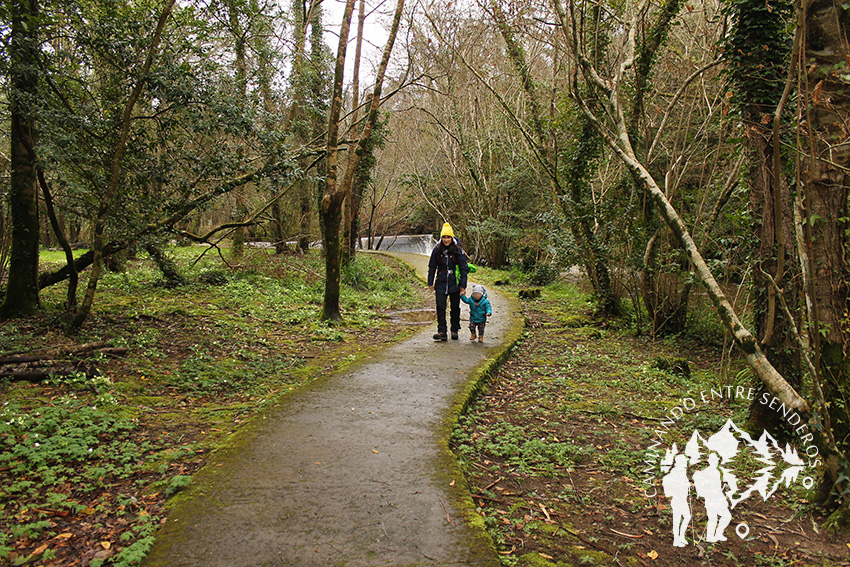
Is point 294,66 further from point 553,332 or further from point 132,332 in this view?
point 553,332

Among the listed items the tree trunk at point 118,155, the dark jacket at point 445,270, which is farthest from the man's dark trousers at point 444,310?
the tree trunk at point 118,155

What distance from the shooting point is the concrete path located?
2.76m

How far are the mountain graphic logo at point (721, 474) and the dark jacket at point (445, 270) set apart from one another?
411 cm

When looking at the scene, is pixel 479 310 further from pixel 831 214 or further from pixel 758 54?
pixel 831 214

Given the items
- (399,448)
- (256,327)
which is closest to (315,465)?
(399,448)

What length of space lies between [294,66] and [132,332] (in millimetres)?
8922

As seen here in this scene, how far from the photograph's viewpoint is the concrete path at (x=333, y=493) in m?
2.76

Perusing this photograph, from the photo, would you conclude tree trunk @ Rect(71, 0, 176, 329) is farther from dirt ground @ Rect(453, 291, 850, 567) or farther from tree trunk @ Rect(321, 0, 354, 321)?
dirt ground @ Rect(453, 291, 850, 567)

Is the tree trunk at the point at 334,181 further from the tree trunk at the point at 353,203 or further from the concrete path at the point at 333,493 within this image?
the tree trunk at the point at 353,203

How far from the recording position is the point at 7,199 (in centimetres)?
736

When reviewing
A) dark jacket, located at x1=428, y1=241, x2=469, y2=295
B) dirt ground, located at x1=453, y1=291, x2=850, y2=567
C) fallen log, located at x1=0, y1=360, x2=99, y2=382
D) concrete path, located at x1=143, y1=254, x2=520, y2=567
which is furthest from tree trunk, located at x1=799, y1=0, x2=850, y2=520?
fallen log, located at x1=0, y1=360, x2=99, y2=382

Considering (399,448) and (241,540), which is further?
(399,448)

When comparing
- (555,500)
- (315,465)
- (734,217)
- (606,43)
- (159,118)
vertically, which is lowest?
(555,500)

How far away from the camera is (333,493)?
3387mm
